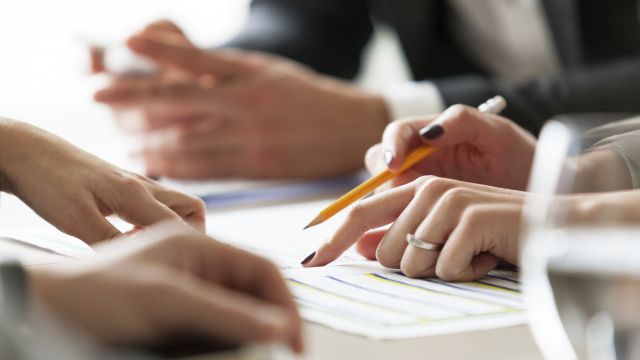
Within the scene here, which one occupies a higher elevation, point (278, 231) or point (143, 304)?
point (143, 304)

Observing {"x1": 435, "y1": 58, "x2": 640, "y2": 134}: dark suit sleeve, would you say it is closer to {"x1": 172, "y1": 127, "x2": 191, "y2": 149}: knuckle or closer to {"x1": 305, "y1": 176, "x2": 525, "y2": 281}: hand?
{"x1": 172, "y1": 127, "x2": 191, "y2": 149}: knuckle

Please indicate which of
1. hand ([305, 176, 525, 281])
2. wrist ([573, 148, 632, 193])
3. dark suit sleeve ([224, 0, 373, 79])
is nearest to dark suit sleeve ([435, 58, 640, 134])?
dark suit sleeve ([224, 0, 373, 79])

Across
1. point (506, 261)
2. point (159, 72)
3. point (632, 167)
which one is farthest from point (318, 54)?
point (632, 167)

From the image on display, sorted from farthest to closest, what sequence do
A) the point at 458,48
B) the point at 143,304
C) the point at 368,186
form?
1. the point at 458,48
2. the point at 368,186
3. the point at 143,304

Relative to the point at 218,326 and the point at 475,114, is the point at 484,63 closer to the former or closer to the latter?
the point at 475,114

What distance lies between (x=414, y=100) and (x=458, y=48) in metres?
0.41

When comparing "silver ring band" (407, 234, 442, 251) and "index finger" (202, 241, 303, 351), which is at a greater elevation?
"index finger" (202, 241, 303, 351)

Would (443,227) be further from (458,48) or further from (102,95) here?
(458,48)

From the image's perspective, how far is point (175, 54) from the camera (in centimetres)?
131

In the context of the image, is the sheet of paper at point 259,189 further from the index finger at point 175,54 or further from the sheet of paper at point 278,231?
the index finger at point 175,54

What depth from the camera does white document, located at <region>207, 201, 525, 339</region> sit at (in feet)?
1.84

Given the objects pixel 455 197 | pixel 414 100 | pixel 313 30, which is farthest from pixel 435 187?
pixel 313 30

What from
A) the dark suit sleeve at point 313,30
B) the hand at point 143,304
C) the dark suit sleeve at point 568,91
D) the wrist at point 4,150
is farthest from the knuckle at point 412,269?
the dark suit sleeve at point 313,30

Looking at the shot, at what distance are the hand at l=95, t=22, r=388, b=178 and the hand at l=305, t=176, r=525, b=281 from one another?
1.95 ft
